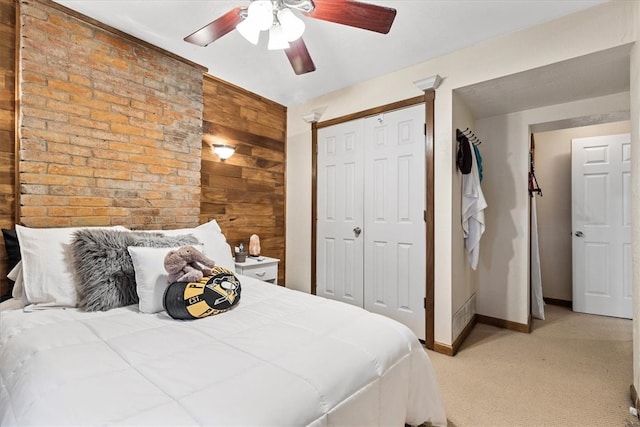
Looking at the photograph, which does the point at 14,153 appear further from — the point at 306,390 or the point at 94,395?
the point at 306,390

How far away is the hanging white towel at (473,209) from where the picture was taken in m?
2.81

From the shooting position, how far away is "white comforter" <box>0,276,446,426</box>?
2.74 ft

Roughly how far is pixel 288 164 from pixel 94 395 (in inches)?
128

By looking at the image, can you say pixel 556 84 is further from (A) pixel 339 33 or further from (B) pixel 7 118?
(B) pixel 7 118

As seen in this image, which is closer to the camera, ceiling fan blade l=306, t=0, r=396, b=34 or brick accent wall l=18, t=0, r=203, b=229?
ceiling fan blade l=306, t=0, r=396, b=34

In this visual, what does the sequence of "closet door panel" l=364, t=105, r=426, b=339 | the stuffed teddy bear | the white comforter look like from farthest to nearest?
"closet door panel" l=364, t=105, r=426, b=339
the stuffed teddy bear
the white comforter

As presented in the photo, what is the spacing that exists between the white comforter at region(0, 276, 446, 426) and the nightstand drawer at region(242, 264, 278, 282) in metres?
1.35

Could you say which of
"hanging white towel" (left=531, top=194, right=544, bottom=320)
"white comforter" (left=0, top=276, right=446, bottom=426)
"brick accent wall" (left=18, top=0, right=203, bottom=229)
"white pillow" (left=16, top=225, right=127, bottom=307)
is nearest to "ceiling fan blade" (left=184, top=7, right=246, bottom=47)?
"brick accent wall" (left=18, top=0, right=203, bottom=229)

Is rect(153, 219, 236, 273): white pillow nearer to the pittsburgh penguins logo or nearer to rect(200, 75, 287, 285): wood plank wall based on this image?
the pittsburgh penguins logo

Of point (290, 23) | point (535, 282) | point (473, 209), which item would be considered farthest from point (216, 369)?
point (535, 282)

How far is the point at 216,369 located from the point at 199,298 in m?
0.61

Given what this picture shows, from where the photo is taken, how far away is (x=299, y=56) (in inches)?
80.6

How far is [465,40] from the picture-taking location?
2.45 metres

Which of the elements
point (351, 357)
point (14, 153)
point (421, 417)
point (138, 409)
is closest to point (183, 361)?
point (138, 409)
